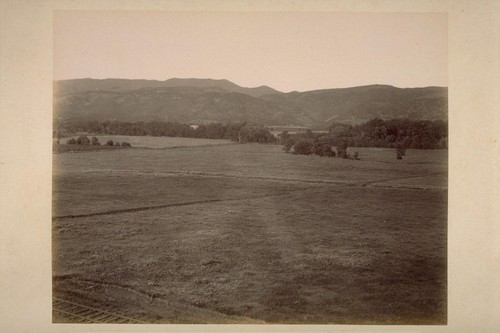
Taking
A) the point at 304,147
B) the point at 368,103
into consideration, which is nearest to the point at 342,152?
the point at 304,147

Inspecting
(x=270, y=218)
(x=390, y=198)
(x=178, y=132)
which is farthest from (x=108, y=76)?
(x=390, y=198)

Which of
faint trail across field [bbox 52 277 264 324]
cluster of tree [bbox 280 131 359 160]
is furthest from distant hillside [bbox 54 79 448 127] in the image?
faint trail across field [bbox 52 277 264 324]

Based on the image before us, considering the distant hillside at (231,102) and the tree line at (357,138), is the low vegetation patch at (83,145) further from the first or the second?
the tree line at (357,138)

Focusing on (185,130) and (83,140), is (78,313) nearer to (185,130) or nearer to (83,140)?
(83,140)

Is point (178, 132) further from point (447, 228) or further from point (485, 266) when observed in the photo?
point (485, 266)

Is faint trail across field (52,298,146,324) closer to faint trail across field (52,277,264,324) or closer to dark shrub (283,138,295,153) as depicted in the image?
faint trail across field (52,277,264,324)

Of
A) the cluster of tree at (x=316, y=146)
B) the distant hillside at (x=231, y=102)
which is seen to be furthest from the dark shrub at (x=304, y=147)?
the distant hillside at (x=231, y=102)
